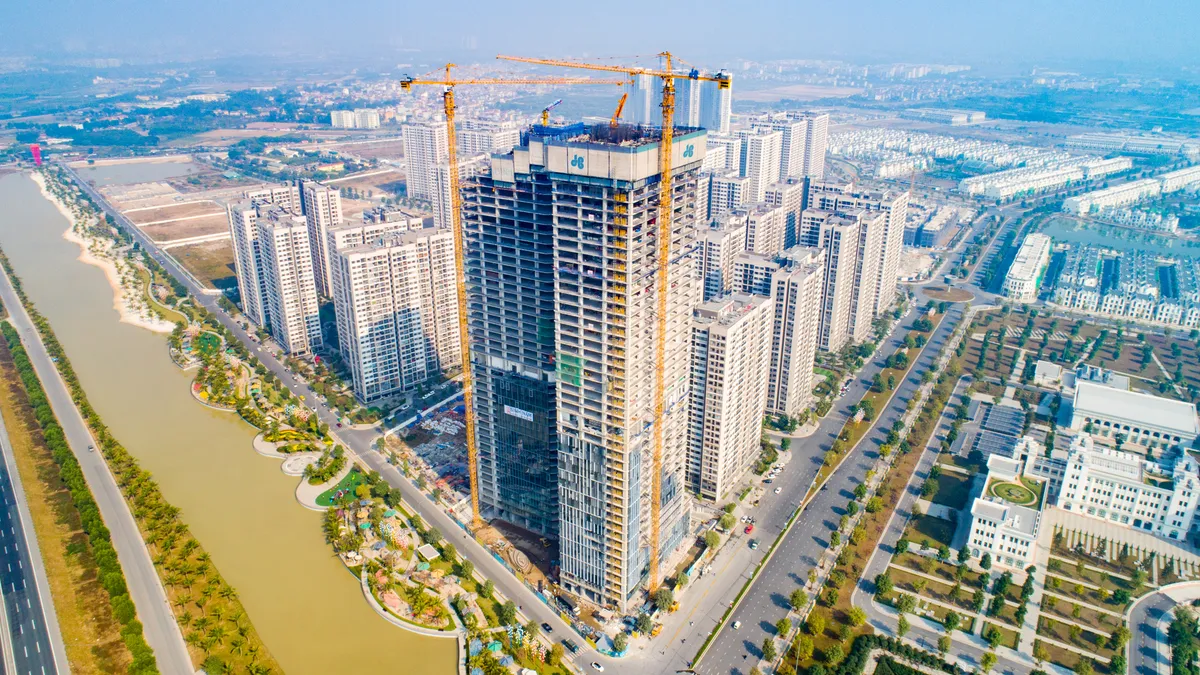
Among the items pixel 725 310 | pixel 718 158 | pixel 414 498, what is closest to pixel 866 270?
pixel 725 310

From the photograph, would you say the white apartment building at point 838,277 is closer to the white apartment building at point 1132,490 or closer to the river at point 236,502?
the white apartment building at point 1132,490

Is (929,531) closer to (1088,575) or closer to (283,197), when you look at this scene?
(1088,575)

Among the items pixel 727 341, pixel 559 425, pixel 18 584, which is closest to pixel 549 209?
pixel 559 425

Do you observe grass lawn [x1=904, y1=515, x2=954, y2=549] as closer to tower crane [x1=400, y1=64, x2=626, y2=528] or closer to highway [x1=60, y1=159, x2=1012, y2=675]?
highway [x1=60, y1=159, x2=1012, y2=675]

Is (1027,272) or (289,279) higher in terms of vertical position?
(289,279)

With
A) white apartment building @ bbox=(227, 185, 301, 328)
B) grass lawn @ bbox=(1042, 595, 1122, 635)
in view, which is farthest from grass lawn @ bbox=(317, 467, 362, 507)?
grass lawn @ bbox=(1042, 595, 1122, 635)

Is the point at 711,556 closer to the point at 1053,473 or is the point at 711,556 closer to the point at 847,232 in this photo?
the point at 1053,473

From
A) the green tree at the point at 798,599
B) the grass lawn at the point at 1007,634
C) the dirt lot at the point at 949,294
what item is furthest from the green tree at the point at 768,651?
the dirt lot at the point at 949,294
